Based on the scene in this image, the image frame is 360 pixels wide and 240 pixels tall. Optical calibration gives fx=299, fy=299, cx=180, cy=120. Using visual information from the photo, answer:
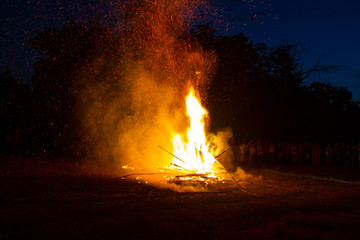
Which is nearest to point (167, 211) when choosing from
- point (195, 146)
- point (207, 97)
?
point (195, 146)

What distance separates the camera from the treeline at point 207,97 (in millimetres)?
15211

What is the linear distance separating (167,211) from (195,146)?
483cm

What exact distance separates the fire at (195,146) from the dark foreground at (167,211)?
70.9 inches

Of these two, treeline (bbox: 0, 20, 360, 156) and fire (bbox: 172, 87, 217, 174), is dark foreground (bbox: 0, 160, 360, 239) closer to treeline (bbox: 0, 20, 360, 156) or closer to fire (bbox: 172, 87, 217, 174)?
fire (bbox: 172, 87, 217, 174)

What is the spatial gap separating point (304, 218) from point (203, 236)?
2002mm

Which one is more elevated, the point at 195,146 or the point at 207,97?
the point at 207,97

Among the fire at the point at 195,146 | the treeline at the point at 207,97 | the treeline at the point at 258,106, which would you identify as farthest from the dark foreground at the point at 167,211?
the treeline at the point at 258,106

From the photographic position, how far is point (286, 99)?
2130 cm

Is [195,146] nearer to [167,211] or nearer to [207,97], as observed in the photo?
[167,211]

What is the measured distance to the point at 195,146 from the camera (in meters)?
10.7

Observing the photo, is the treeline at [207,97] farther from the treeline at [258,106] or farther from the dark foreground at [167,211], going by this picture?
the dark foreground at [167,211]

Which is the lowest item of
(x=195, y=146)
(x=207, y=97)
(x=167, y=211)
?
(x=167, y=211)

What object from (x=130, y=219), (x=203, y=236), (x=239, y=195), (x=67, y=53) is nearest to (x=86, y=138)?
(x=67, y=53)

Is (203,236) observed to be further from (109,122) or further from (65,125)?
→ (65,125)
